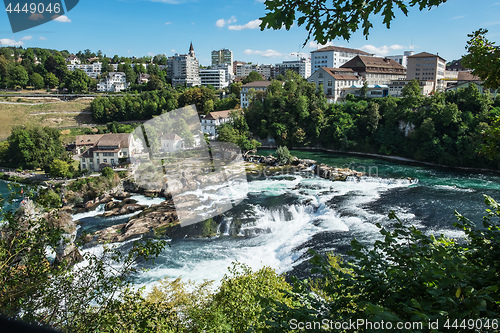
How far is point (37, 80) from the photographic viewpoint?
5966 cm

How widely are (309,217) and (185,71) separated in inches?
2624

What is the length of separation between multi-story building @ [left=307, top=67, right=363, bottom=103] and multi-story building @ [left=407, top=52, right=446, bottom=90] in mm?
7588

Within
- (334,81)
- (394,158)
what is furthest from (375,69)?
(394,158)

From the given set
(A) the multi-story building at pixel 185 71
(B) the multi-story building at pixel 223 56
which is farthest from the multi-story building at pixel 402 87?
(B) the multi-story building at pixel 223 56

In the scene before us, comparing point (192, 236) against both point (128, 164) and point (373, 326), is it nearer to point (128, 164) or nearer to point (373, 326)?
point (373, 326)

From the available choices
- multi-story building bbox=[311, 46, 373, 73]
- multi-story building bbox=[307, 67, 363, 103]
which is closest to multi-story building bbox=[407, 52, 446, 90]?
multi-story building bbox=[307, 67, 363, 103]

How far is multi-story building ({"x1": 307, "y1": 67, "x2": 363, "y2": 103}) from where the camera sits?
43.7 meters

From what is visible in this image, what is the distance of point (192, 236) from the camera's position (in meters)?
14.7

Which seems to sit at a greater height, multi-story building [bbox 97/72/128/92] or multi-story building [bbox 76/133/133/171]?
multi-story building [bbox 97/72/128/92]

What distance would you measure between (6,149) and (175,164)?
16.2 meters

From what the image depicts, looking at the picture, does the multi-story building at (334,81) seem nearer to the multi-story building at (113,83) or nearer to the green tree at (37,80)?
the multi-story building at (113,83)

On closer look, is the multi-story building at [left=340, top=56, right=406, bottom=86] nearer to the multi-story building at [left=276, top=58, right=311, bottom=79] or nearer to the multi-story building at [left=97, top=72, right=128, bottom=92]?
the multi-story building at [left=276, top=58, right=311, bottom=79]

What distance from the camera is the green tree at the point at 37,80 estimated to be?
5959 cm

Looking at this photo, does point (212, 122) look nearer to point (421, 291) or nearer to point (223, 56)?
point (421, 291)
